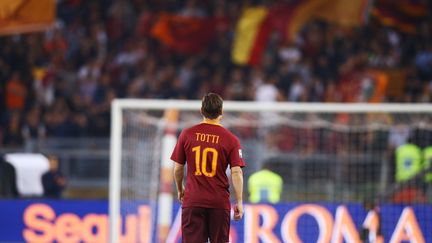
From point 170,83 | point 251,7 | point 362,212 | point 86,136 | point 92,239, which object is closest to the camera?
point 362,212

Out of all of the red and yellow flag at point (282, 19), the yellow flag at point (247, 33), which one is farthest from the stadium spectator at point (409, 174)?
the yellow flag at point (247, 33)

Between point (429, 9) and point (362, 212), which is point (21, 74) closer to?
point (429, 9)

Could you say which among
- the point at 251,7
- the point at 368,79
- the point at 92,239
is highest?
the point at 251,7

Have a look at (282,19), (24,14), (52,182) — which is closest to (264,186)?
(24,14)

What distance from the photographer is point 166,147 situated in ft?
40.1

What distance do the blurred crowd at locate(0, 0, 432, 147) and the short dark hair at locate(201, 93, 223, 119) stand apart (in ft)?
38.9

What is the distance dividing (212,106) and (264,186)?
22.1 ft

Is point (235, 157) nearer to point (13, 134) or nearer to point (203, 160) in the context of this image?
point (203, 160)

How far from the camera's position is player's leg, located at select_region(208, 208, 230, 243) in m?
8.81

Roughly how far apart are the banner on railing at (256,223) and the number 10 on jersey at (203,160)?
13.8ft

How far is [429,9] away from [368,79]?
3.51 metres

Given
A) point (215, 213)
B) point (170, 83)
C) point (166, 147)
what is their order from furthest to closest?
point (170, 83), point (166, 147), point (215, 213)

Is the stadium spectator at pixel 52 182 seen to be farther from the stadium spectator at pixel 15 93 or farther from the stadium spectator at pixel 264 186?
the stadium spectator at pixel 264 186

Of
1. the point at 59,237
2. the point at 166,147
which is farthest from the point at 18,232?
the point at 166,147
